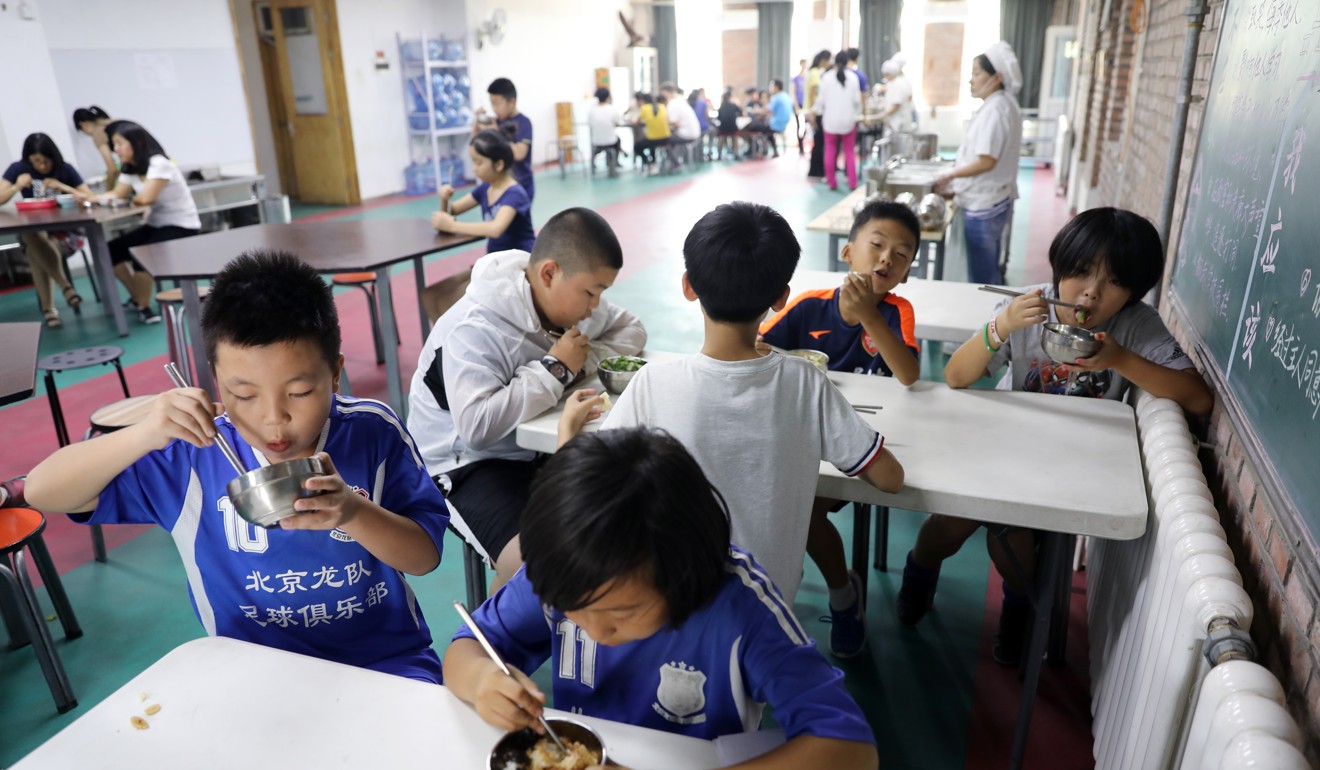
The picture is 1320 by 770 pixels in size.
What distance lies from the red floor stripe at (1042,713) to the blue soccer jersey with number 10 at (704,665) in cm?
94

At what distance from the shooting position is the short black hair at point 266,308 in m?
1.15

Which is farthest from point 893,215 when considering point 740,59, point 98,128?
point 740,59

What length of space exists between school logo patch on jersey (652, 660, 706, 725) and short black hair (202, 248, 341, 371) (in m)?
0.68

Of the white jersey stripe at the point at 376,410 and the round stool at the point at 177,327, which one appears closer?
the white jersey stripe at the point at 376,410

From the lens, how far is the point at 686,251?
1.42m

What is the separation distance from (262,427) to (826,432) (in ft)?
2.88

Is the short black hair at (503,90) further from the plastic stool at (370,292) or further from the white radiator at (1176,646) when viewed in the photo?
the white radiator at (1176,646)

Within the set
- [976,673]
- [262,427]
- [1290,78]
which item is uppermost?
[1290,78]

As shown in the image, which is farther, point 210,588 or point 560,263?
point 560,263

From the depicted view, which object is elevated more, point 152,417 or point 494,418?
point 152,417

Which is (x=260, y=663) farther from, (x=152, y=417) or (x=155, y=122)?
(x=155, y=122)

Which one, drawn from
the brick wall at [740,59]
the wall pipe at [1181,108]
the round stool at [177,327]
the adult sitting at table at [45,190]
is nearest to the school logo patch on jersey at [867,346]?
the wall pipe at [1181,108]

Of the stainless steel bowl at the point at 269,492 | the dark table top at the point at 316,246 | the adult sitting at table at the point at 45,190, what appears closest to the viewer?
the stainless steel bowl at the point at 269,492

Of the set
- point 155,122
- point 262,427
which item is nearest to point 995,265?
point 262,427
